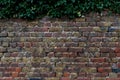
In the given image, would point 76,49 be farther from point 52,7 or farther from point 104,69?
point 52,7

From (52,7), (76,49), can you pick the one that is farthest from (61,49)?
(52,7)

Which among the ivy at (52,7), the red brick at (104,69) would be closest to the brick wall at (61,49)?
the red brick at (104,69)

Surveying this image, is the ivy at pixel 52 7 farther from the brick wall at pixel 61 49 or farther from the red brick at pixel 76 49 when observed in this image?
the red brick at pixel 76 49

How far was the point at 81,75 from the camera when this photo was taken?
14.3 feet

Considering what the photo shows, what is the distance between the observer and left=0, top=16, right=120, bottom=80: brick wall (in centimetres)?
437

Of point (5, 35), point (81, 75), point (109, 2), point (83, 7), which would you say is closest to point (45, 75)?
point (81, 75)

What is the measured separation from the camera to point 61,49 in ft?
14.5

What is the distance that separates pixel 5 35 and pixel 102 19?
155 cm

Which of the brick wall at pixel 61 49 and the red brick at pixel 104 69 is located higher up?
the brick wall at pixel 61 49

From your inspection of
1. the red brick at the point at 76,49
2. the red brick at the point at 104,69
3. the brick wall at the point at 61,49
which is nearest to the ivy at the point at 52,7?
the brick wall at the point at 61,49

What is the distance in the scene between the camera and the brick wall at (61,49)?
14.3 ft

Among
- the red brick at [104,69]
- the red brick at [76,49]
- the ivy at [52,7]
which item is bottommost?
the red brick at [104,69]

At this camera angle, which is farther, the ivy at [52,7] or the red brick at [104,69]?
the ivy at [52,7]

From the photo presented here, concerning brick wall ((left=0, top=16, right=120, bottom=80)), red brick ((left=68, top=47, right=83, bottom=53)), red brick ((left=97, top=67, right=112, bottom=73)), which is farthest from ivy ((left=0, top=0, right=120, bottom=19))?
red brick ((left=97, top=67, right=112, bottom=73))
